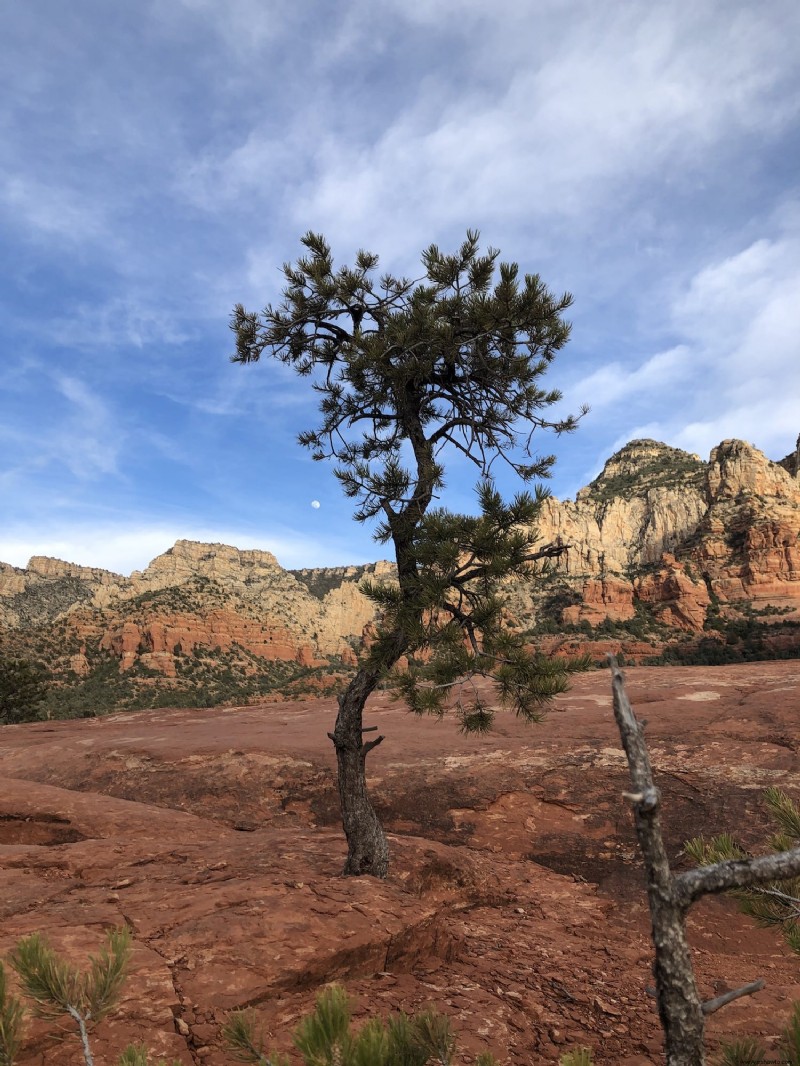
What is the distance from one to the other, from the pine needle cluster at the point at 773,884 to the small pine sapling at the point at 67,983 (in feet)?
10.8

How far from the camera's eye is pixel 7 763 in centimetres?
1563

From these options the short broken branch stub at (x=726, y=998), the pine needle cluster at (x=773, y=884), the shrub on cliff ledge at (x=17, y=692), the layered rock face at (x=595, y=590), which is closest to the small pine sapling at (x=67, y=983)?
the short broken branch stub at (x=726, y=998)

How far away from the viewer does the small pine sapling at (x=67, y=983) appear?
8.81 ft

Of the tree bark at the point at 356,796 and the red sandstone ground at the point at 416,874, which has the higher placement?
the tree bark at the point at 356,796

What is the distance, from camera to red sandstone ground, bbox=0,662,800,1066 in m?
4.84

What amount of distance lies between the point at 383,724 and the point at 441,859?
873 centimetres

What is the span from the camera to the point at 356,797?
7379 millimetres

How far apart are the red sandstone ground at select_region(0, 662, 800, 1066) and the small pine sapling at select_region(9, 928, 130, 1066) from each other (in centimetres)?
161

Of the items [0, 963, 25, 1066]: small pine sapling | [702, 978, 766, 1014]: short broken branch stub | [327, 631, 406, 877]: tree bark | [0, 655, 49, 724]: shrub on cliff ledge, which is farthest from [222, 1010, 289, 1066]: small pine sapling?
[0, 655, 49, 724]: shrub on cliff ledge

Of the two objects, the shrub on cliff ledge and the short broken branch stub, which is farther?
the shrub on cliff ledge

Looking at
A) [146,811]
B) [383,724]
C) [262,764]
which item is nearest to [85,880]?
[146,811]

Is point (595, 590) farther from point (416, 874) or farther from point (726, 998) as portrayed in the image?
point (726, 998)

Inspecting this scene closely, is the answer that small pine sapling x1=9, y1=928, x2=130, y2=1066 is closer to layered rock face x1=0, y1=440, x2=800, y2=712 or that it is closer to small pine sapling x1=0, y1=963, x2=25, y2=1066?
small pine sapling x1=0, y1=963, x2=25, y2=1066

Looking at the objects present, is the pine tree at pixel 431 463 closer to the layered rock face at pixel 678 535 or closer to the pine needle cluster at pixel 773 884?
the pine needle cluster at pixel 773 884
